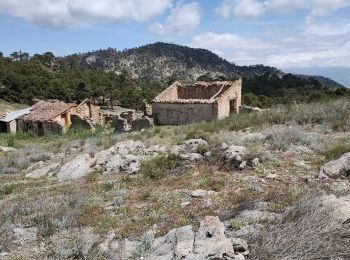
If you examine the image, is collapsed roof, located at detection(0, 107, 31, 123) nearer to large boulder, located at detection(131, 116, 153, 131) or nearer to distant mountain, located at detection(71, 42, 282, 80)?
large boulder, located at detection(131, 116, 153, 131)

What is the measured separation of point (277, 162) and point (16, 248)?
6303 millimetres

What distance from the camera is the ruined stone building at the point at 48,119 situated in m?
31.0

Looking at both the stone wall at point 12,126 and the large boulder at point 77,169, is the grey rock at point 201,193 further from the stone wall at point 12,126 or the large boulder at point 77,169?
the stone wall at point 12,126

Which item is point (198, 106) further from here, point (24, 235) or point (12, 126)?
point (12, 126)

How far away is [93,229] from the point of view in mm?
7117

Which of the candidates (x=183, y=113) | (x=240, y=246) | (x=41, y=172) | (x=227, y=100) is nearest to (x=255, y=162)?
(x=240, y=246)

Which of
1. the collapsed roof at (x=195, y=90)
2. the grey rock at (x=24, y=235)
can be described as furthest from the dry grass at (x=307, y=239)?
the collapsed roof at (x=195, y=90)

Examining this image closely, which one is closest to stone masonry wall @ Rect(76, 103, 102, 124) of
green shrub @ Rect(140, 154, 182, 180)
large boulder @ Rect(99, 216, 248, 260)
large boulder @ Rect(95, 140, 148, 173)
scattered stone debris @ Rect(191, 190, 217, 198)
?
large boulder @ Rect(95, 140, 148, 173)

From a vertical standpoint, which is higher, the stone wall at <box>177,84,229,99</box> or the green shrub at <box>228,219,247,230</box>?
the stone wall at <box>177,84,229,99</box>

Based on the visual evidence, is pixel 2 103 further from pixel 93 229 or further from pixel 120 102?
pixel 93 229

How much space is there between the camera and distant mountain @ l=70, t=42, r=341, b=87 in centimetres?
13975

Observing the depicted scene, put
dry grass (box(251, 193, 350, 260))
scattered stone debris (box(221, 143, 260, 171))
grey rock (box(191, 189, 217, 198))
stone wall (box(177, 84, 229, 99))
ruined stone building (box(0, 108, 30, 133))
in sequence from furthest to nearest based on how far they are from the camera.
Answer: ruined stone building (box(0, 108, 30, 133)), stone wall (box(177, 84, 229, 99)), scattered stone debris (box(221, 143, 260, 171)), grey rock (box(191, 189, 217, 198)), dry grass (box(251, 193, 350, 260))

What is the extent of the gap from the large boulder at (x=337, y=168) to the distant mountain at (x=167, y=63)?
119 m

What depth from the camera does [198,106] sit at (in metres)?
23.9
